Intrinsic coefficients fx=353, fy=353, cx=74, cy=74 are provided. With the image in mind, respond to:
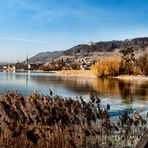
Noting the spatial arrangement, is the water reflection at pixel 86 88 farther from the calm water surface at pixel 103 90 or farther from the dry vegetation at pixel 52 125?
the dry vegetation at pixel 52 125

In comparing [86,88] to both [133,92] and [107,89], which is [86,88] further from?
[133,92]

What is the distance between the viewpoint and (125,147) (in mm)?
10617

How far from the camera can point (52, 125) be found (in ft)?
37.0

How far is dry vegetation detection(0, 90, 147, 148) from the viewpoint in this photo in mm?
9258

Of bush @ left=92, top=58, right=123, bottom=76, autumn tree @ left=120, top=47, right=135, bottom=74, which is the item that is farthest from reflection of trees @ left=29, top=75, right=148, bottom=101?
autumn tree @ left=120, top=47, right=135, bottom=74

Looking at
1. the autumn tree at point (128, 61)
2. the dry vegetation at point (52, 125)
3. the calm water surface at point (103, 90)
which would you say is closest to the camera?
the dry vegetation at point (52, 125)

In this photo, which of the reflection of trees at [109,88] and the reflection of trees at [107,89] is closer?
the reflection of trees at [109,88]

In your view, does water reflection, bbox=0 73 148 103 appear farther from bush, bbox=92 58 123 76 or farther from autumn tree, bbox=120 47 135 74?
autumn tree, bbox=120 47 135 74

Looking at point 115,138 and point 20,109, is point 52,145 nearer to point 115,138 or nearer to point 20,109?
point 20,109

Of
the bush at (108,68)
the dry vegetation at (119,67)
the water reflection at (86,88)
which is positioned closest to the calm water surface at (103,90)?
the water reflection at (86,88)

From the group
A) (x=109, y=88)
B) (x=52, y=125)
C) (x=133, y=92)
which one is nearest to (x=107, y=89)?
(x=109, y=88)

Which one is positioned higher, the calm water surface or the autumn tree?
the autumn tree

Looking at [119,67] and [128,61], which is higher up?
[128,61]

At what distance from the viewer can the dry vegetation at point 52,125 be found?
9258 mm
